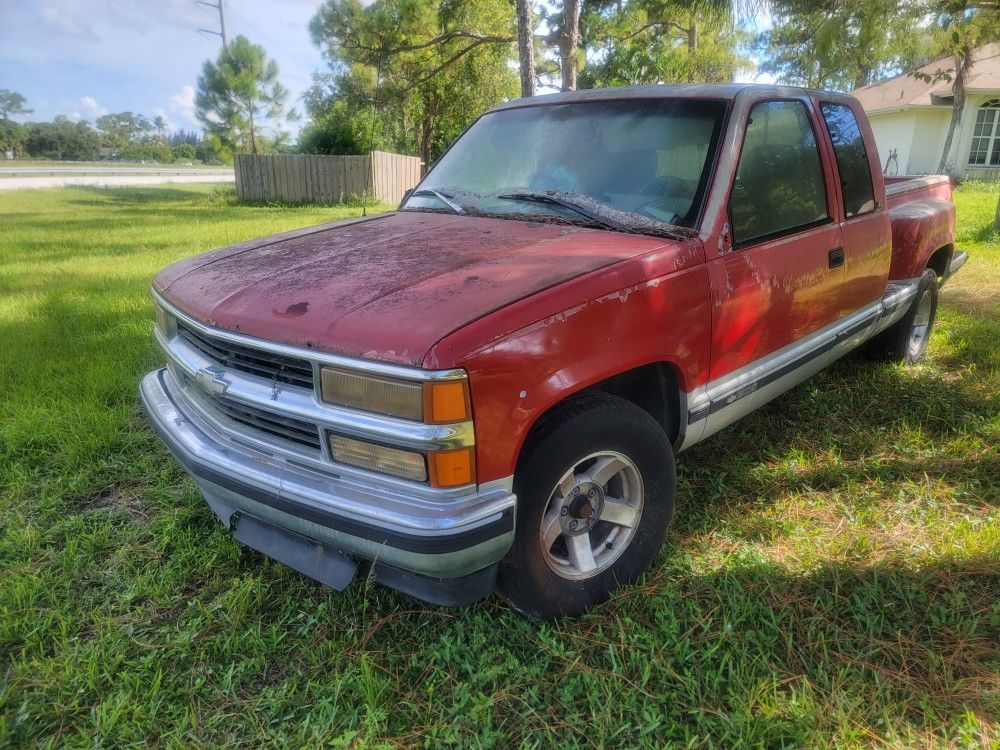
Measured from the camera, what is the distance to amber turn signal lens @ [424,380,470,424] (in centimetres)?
183

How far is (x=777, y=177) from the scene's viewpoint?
121 inches

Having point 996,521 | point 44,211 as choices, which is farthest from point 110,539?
point 44,211

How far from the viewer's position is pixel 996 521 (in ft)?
9.95

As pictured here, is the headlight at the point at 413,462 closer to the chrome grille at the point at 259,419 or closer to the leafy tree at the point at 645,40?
the chrome grille at the point at 259,419

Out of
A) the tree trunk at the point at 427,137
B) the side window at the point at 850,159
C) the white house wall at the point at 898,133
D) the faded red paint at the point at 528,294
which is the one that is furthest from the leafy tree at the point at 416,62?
the white house wall at the point at 898,133

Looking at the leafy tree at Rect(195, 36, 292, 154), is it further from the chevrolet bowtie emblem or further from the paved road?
the chevrolet bowtie emblem

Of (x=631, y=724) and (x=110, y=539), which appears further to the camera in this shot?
(x=110, y=539)

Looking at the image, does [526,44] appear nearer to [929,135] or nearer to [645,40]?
[645,40]

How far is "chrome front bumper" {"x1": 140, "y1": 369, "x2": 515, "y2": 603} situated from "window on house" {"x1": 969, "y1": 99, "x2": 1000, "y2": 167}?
94.0ft

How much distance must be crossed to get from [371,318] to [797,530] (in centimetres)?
214

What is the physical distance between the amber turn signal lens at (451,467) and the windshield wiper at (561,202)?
1226 mm

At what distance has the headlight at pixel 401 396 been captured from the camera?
1835mm

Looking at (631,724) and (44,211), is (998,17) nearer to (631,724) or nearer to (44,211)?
(631,724)

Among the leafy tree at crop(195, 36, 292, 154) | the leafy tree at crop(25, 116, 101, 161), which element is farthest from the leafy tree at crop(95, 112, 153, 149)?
the leafy tree at crop(195, 36, 292, 154)
